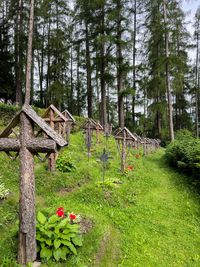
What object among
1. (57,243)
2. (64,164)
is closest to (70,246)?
(57,243)

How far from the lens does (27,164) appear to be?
4.81 meters

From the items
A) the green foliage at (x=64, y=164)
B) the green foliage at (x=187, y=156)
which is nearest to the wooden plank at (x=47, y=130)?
the green foliage at (x=64, y=164)

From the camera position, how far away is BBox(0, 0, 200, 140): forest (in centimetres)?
2008

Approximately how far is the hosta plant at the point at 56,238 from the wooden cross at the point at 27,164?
0.26 meters

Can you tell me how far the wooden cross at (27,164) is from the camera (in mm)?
4672

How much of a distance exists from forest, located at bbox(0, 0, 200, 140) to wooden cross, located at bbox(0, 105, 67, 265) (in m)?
15.3

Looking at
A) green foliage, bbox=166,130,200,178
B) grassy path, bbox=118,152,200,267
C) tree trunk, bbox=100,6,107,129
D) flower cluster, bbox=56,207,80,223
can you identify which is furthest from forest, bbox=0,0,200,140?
flower cluster, bbox=56,207,80,223

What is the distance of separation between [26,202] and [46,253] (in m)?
1.06

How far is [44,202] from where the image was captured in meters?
7.41

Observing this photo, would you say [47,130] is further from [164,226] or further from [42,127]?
[164,226]

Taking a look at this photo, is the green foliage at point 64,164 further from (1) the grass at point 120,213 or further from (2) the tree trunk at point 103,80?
(2) the tree trunk at point 103,80

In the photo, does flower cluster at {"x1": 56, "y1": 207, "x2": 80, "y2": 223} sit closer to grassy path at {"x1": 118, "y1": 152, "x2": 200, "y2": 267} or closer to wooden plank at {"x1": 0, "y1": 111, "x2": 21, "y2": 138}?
grassy path at {"x1": 118, "y1": 152, "x2": 200, "y2": 267}

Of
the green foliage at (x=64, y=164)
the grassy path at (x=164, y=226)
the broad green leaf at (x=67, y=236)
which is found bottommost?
the grassy path at (x=164, y=226)

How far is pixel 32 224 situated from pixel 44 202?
2.69 m
